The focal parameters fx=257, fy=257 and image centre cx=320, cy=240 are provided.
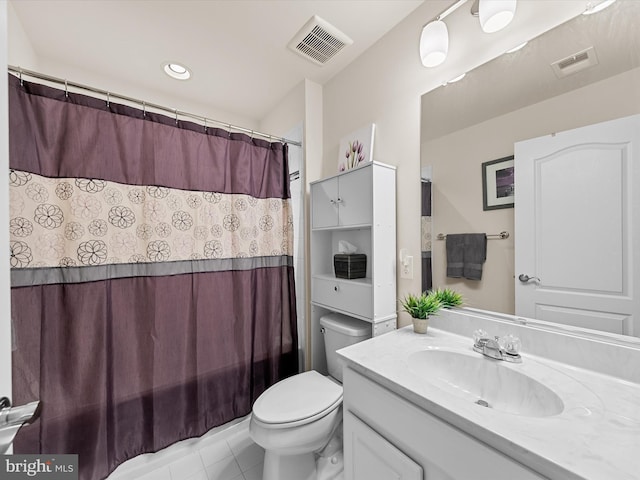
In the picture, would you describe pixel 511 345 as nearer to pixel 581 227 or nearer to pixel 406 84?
pixel 581 227

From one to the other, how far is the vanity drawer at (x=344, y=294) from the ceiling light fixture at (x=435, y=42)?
1.12m

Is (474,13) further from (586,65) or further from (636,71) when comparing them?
(636,71)

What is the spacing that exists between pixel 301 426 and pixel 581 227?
1301 millimetres

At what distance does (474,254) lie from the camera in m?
1.13

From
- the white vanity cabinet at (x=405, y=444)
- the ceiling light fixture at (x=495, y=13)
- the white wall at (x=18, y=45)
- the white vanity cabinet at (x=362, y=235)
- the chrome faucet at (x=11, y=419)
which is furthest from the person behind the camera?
the white vanity cabinet at (x=362, y=235)

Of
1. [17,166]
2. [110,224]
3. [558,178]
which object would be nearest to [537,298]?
[558,178]

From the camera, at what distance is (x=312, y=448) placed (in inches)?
45.3

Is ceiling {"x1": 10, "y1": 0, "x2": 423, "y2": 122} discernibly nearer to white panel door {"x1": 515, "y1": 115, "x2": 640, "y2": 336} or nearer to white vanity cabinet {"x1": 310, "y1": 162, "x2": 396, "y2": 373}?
white vanity cabinet {"x1": 310, "y1": 162, "x2": 396, "y2": 373}

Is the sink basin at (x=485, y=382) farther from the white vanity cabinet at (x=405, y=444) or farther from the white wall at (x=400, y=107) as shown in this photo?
the white wall at (x=400, y=107)

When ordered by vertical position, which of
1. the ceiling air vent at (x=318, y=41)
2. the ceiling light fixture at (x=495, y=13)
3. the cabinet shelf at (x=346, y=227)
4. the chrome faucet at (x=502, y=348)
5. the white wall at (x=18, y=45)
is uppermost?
the ceiling air vent at (x=318, y=41)

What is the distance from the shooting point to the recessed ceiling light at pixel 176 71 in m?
1.73

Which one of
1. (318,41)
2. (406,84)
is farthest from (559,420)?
(318,41)

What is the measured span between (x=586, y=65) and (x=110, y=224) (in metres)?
2.07

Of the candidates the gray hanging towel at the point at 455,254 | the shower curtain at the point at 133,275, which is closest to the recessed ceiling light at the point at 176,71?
the shower curtain at the point at 133,275
